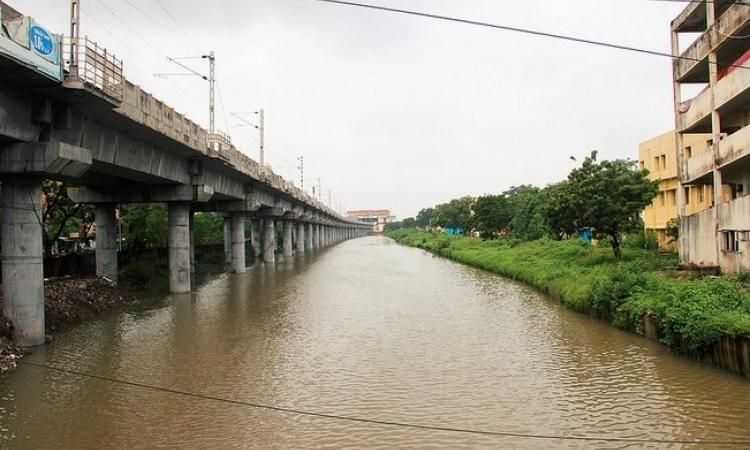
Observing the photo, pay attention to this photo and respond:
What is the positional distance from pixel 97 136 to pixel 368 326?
11.6m

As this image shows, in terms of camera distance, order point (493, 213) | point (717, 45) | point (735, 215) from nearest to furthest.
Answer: point (735, 215)
point (717, 45)
point (493, 213)

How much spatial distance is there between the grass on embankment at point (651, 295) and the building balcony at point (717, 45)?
334 inches

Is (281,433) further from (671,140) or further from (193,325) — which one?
(671,140)

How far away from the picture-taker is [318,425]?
10648 millimetres

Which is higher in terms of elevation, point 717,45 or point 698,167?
point 717,45

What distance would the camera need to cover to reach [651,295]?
18750 mm

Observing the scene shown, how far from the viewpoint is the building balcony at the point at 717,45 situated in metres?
22.3

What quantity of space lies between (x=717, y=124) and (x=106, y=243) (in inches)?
1177

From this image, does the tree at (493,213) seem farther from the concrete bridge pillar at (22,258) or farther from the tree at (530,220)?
the concrete bridge pillar at (22,258)

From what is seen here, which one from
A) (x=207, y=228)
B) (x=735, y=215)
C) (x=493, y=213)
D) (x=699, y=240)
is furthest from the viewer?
(x=493, y=213)

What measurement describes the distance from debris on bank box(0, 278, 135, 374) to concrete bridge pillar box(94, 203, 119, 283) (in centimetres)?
182

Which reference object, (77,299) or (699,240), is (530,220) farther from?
(77,299)

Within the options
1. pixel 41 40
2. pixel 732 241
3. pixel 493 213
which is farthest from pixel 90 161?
pixel 493 213

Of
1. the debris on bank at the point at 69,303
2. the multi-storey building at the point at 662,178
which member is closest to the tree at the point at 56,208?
the debris on bank at the point at 69,303
